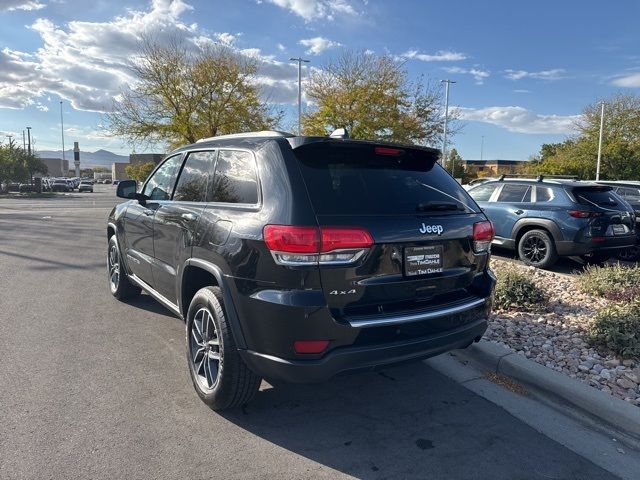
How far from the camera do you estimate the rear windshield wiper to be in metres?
3.07

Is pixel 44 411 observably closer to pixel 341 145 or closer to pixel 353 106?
pixel 341 145

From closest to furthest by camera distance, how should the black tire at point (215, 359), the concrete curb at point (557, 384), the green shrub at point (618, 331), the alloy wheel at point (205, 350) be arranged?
the black tire at point (215, 359), the concrete curb at point (557, 384), the alloy wheel at point (205, 350), the green shrub at point (618, 331)

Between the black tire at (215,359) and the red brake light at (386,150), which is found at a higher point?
the red brake light at (386,150)

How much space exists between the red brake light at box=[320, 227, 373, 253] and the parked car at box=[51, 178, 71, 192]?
58.1 m

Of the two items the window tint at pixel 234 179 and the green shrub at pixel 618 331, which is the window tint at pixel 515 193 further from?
the window tint at pixel 234 179

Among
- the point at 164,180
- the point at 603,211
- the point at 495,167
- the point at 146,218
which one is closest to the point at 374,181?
the point at 164,180

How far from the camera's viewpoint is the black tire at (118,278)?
559 centimetres

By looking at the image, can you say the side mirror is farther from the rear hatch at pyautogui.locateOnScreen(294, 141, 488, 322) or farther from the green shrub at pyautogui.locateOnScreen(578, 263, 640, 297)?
the green shrub at pyautogui.locateOnScreen(578, 263, 640, 297)

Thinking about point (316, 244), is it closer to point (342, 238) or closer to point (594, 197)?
point (342, 238)

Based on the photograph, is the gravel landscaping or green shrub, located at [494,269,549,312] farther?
green shrub, located at [494,269,549,312]

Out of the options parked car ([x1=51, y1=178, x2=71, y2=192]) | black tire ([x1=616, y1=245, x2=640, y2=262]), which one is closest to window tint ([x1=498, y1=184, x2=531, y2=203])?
black tire ([x1=616, y1=245, x2=640, y2=262])

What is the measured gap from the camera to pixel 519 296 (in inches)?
211

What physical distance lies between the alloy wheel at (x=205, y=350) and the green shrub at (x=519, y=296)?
3.43 meters

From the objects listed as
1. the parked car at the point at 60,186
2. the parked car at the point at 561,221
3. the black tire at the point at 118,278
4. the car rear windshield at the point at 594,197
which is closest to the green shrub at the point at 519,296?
the parked car at the point at 561,221
